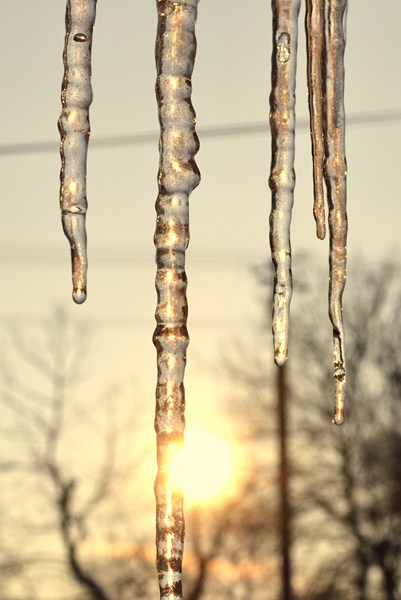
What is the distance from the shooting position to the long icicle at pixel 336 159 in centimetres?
217

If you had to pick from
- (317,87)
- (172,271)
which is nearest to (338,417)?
(172,271)

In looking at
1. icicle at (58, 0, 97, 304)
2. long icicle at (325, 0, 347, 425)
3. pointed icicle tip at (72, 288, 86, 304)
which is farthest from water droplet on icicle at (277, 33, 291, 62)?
pointed icicle tip at (72, 288, 86, 304)

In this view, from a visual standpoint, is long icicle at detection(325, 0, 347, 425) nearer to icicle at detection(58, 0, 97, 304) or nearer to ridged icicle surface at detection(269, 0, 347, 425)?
ridged icicle surface at detection(269, 0, 347, 425)

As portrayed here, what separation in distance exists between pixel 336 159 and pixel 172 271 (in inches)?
16.0

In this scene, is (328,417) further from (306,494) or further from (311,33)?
(311,33)

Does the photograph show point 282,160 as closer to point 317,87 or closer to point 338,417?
point 317,87

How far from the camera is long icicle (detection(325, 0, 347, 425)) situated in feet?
7.13

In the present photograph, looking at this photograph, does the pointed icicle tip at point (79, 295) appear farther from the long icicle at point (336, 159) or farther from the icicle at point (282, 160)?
the long icicle at point (336, 159)

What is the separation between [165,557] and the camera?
6.37ft

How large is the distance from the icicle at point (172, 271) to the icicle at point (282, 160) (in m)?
0.16

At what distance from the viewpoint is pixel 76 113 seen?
2.10 meters

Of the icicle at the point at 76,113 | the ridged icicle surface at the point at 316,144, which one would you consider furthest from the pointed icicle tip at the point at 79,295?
the ridged icicle surface at the point at 316,144

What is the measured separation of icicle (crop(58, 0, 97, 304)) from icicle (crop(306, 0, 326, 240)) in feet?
1.28

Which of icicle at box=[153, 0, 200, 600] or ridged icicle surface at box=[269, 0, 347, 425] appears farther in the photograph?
ridged icicle surface at box=[269, 0, 347, 425]
